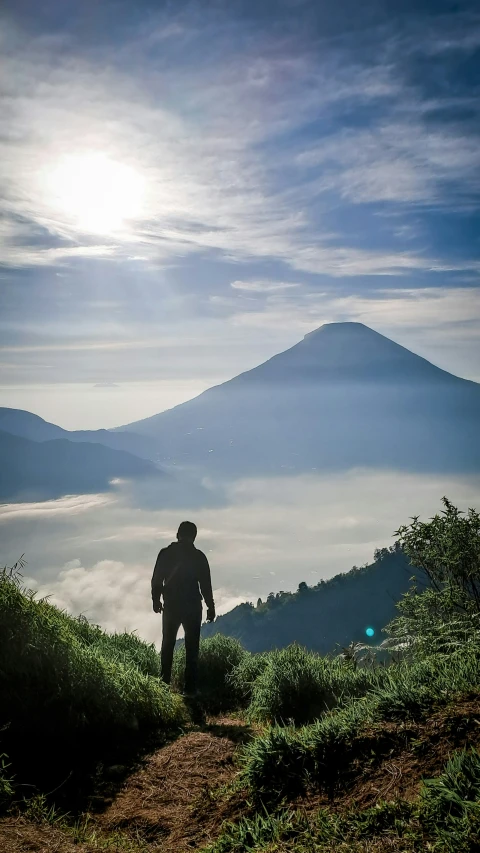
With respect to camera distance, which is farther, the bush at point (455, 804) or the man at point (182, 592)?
the man at point (182, 592)

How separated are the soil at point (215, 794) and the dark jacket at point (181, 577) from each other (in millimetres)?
4055

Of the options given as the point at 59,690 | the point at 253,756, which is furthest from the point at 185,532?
the point at 253,756

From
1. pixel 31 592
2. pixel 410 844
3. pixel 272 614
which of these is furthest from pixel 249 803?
pixel 272 614

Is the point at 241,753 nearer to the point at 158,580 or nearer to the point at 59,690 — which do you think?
the point at 59,690

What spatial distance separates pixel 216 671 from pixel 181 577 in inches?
66.7

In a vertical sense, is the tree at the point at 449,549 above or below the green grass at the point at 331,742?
above

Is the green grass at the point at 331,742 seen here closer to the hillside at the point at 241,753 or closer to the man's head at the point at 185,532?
the hillside at the point at 241,753

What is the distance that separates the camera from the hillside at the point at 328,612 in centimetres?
9994

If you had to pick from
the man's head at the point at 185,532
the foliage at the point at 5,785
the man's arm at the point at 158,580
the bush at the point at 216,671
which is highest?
the man's head at the point at 185,532

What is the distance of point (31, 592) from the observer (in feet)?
23.4

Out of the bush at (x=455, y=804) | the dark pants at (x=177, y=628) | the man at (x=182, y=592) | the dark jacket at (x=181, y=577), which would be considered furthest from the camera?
the dark jacket at (x=181, y=577)

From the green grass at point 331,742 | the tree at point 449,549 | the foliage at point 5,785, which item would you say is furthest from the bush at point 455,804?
A: the tree at point 449,549

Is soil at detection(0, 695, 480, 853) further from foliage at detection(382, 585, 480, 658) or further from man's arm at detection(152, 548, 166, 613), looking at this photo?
man's arm at detection(152, 548, 166, 613)

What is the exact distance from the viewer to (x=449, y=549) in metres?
8.19
